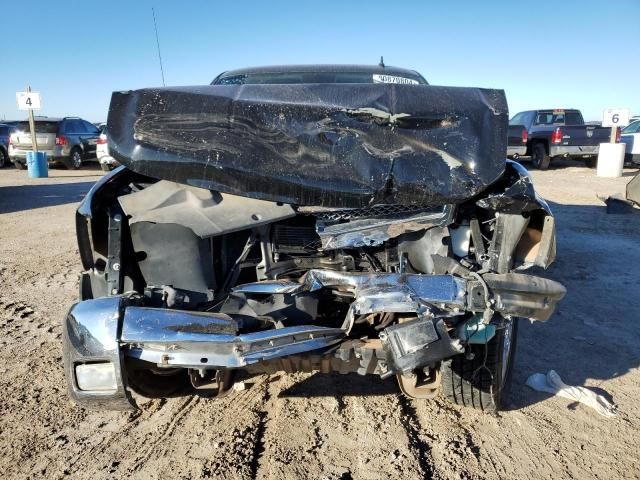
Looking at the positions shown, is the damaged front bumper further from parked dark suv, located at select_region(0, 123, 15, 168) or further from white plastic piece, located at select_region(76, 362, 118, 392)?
parked dark suv, located at select_region(0, 123, 15, 168)

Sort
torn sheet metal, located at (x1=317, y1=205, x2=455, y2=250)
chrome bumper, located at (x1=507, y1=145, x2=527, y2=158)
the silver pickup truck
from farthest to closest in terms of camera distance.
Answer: the silver pickup truck, chrome bumper, located at (x1=507, y1=145, x2=527, y2=158), torn sheet metal, located at (x1=317, y1=205, x2=455, y2=250)

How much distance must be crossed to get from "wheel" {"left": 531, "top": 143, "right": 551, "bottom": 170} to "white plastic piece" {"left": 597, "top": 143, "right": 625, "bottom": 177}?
1719 millimetres

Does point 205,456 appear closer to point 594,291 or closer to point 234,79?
point 234,79

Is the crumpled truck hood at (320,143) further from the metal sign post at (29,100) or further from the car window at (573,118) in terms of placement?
the car window at (573,118)

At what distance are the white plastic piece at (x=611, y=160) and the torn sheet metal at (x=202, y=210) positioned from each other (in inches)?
583

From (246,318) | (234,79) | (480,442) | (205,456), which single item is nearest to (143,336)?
(246,318)

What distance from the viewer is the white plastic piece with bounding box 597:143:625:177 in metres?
14.6

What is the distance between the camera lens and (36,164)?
14773mm

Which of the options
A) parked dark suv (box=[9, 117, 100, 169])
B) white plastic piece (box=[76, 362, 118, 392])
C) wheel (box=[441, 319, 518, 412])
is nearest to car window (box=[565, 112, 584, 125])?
parked dark suv (box=[9, 117, 100, 169])

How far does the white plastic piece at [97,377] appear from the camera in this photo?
222cm

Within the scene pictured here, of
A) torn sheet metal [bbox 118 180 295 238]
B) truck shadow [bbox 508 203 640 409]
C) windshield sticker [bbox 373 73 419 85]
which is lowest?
truck shadow [bbox 508 203 640 409]

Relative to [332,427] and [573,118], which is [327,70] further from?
[573,118]

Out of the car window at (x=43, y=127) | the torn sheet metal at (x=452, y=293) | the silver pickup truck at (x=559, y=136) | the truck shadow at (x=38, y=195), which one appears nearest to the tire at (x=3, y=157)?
the car window at (x=43, y=127)

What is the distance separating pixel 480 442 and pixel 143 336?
187 cm
